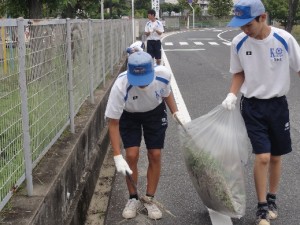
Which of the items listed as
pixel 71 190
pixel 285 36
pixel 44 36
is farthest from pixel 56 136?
pixel 285 36

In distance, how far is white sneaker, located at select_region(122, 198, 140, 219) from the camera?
159 inches

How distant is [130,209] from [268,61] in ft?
5.50

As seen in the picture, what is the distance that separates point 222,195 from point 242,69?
1.02 metres

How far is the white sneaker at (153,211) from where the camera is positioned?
13.1 ft

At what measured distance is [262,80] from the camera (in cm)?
368

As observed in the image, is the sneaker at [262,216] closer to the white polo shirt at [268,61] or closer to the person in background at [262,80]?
the person in background at [262,80]

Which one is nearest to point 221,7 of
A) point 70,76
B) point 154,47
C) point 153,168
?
point 154,47

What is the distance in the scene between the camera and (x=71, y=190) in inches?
154

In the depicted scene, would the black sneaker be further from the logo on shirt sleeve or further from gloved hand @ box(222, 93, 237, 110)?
the logo on shirt sleeve

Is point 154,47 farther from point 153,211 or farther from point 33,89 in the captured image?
point 33,89

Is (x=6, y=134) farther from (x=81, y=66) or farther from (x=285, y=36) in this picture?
(x=81, y=66)

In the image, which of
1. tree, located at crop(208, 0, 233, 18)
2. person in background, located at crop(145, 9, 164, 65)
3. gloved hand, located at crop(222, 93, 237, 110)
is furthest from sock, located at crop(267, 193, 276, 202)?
tree, located at crop(208, 0, 233, 18)

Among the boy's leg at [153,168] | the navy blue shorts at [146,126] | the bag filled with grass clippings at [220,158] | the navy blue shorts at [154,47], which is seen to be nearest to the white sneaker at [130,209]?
the boy's leg at [153,168]

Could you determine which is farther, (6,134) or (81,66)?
(81,66)
